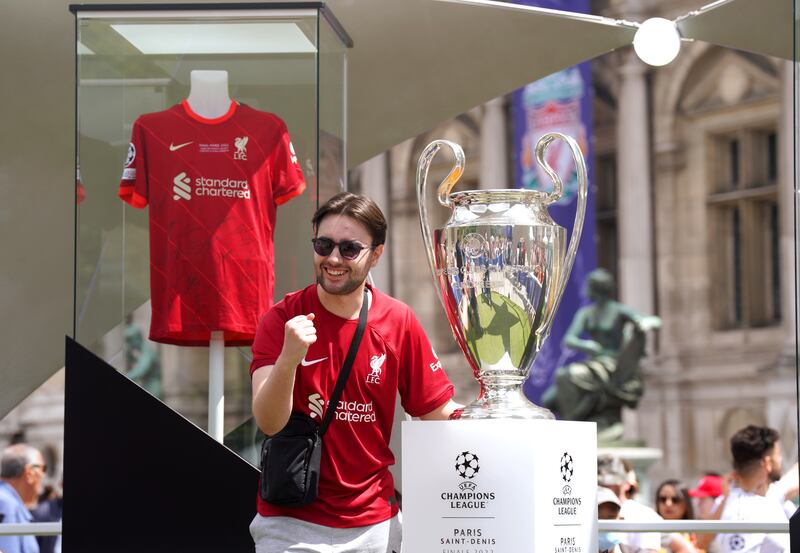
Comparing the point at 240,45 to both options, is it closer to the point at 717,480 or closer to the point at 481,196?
the point at 481,196

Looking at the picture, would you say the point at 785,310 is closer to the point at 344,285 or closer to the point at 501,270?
the point at 501,270

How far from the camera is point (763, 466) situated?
7449 mm

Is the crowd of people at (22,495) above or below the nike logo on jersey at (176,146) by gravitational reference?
below

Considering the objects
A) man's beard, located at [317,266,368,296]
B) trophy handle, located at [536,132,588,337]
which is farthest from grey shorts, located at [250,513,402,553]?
trophy handle, located at [536,132,588,337]

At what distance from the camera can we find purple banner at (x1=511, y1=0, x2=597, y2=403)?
20014 mm

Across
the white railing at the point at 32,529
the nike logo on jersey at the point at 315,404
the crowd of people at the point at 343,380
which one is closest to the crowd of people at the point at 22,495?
the white railing at the point at 32,529

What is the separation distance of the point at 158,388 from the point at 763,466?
3.17 metres

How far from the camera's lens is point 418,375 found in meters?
4.47

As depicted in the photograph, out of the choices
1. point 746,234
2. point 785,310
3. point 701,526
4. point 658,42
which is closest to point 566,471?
point 701,526

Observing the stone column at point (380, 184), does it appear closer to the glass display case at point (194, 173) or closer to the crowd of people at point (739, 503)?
the crowd of people at point (739, 503)

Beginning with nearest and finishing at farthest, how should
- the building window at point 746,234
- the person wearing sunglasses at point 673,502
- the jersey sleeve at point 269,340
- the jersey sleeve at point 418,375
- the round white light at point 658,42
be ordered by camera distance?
the jersey sleeve at point 269,340, the jersey sleeve at point 418,375, the round white light at point 658,42, the person wearing sunglasses at point 673,502, the building window at point 746,234

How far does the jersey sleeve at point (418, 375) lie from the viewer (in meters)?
4.46

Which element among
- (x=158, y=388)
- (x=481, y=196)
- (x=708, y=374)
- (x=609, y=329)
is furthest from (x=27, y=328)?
(x=708, y=374)

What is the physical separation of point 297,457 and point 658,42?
9.35ft
